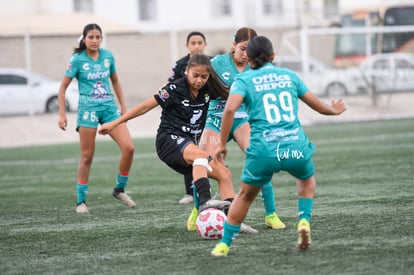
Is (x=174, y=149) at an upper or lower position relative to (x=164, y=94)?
lower

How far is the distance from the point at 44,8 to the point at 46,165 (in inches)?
1164

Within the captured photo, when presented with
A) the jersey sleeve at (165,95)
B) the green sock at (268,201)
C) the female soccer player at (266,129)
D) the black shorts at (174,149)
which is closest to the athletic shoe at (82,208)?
the black shorts at (174,149)

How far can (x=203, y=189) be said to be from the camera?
25.7 ft

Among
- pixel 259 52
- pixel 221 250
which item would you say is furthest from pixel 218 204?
pixel 259 52

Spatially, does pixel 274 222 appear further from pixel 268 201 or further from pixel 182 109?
pixel 182 109

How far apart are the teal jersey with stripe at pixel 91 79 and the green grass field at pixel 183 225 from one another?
4.12ft

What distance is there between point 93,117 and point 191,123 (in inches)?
88.9

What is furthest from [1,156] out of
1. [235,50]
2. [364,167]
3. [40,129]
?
[235,50]

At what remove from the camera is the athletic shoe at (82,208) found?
10.0 m

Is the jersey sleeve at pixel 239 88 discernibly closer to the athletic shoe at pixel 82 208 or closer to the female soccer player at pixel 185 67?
the female soccer player at pixel 185 67

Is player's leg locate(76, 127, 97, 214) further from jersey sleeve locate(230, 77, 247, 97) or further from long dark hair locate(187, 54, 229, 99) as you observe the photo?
jersey sleeve locate(230, 77, 247, 97)

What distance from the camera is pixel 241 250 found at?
697cm

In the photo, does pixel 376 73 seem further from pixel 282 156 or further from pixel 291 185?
pixel 282 156

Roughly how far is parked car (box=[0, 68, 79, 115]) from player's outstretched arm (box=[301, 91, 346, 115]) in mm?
18881
